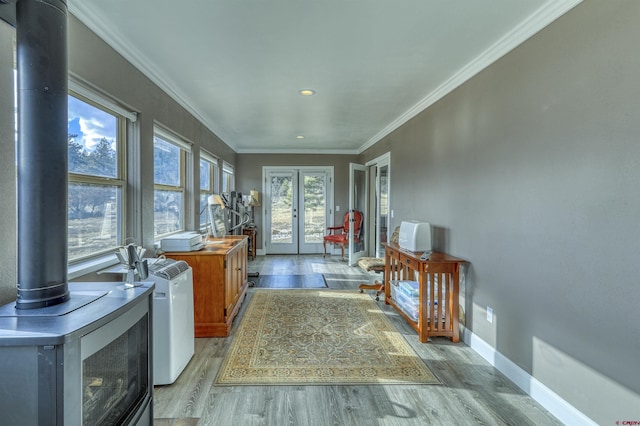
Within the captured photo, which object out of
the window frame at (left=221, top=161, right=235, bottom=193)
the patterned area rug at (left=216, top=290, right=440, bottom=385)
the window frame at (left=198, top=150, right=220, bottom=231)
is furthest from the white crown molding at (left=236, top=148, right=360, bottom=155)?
the patterned area rug at (left=216, top=290, right=440, bottom=385)

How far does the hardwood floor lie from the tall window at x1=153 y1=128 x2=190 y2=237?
5.19 ft

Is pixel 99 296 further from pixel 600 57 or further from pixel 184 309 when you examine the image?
pixel 600 57

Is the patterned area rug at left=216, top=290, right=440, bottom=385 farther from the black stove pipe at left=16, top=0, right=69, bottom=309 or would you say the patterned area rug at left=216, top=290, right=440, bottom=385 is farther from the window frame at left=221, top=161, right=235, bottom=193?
the window frame at left=221, top=161, right=235, bottom=193

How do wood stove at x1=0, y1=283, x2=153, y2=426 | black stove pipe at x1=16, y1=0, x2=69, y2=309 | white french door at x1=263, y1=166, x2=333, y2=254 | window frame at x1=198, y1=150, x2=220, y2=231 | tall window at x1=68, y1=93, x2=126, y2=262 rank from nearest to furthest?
wood stove at x1=0, y1=283, x2=153, y2=426, black stove pipe at x1=16, y1=0, x2=69, y2=309, tall window at x1=68, y1=93, x2=126, y2=262, window frame at x1=198, y1=150, x2=220, y2=231, white french door at x1=263, y1=166, x2=333, y2=254

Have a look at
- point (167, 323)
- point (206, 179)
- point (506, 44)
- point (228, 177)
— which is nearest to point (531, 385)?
point (506, 44)

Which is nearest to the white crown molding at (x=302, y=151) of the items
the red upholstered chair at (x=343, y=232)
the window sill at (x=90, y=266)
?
the red upholstered chair at (x=343, y=232)

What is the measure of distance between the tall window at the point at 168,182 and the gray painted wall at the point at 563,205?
295 centimetres

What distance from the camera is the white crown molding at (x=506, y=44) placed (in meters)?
1.92

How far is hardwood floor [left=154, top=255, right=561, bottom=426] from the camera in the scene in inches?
75.3

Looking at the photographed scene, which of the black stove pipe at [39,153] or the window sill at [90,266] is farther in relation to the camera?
the window sill at [90,266]

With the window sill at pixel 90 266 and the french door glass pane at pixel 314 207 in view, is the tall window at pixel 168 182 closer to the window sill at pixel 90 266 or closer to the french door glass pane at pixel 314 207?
the window sill at pixel 90 266

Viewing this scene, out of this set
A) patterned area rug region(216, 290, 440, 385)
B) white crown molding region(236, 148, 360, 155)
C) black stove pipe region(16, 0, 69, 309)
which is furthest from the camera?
white crown molding region(236, 148, 360, 155)

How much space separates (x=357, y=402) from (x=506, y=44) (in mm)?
2641

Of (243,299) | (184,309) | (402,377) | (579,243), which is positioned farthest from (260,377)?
(579,243)
